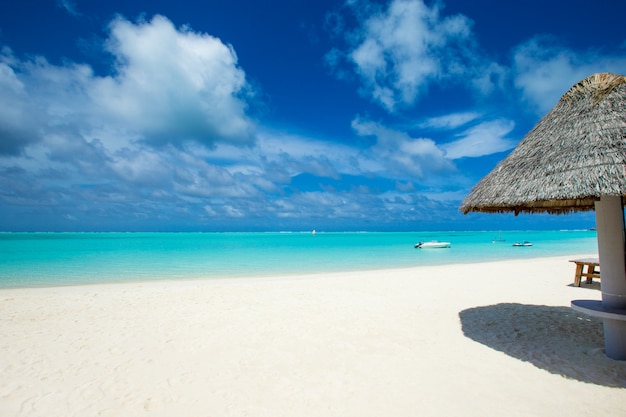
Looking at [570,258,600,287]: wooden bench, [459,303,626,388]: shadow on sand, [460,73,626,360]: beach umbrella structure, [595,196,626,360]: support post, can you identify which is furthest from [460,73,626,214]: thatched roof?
[570,258,600,287]: wooden bench

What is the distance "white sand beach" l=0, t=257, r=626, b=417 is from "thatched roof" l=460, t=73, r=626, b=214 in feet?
6.46

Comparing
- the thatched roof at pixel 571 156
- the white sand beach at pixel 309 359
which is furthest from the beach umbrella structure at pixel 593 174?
the white sand beach at pixel 309 359

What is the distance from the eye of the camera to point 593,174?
145 inches

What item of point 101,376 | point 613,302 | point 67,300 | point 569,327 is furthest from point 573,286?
point 67,300

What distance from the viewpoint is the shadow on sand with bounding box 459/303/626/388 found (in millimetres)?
3627

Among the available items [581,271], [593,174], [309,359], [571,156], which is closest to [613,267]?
[593,174]

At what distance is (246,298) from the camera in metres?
7.97

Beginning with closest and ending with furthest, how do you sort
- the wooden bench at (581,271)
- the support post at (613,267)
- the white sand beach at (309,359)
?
the white sand beach at (309,359)
the support post at (613,267)
the wooden bench at (581,271)

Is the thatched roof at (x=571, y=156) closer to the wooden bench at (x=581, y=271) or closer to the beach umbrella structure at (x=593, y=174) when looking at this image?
the beach umbrella structure at (x=593, y=174)

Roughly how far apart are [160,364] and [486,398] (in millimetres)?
3651

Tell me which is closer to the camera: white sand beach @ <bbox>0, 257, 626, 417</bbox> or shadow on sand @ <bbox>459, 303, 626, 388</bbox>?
white sand beach @ <bbox>0, 257, 626, 417</bbox>

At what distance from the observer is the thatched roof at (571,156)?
367 centimetres

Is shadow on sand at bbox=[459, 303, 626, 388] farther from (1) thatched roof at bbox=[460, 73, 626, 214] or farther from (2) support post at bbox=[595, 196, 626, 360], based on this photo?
(1) thatched roof at bbox=[460, 73, 626, 214]

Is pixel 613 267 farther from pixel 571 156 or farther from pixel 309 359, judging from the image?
pixel 309 359
